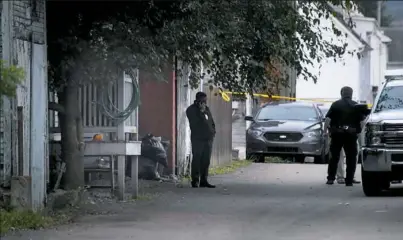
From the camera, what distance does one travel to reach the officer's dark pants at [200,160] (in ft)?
60.4

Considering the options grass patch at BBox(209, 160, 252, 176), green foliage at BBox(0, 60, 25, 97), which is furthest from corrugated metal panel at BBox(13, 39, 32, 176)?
grass patch at BBox(209, 160, 252, 176)

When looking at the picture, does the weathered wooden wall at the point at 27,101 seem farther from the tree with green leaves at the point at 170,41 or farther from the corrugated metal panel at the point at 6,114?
the tree with green leaves at the point at 170,41

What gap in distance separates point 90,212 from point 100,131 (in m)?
2.49

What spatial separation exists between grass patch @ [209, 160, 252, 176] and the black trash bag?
3.19 metres

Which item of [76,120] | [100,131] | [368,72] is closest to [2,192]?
[76,120]

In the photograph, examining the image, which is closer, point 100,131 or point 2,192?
point 2,192

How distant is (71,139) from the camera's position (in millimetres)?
14750

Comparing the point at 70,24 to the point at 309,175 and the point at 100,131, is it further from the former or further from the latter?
the point at 309,175

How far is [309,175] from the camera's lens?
72.4 ft

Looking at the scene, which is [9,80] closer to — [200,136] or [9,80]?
[9,80]

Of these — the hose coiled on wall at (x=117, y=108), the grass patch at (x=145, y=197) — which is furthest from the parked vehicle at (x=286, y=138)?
the hose coiled on wall at (x=117, y=108)

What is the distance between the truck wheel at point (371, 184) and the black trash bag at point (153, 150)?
14.1 ft

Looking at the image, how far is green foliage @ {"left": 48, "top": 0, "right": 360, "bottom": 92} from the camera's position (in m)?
14.2

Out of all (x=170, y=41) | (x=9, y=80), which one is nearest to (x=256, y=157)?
(x=170, y=41)
